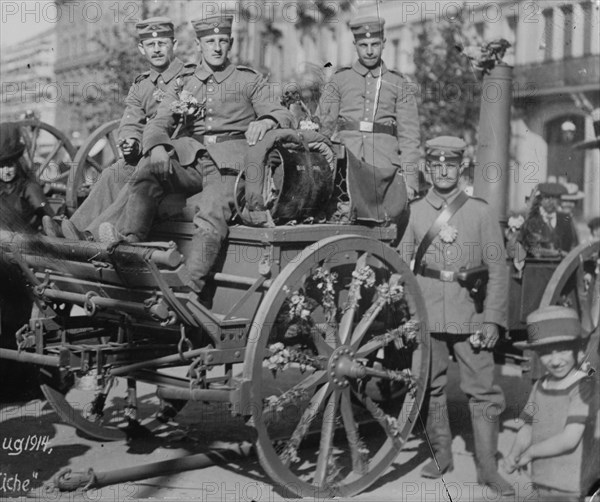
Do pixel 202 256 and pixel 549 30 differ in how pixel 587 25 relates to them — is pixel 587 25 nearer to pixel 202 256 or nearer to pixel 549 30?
pixel 549 30

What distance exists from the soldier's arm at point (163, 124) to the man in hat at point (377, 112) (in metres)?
0.99

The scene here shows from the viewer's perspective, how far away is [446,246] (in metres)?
5.15

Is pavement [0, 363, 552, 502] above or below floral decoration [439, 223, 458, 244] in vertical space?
below

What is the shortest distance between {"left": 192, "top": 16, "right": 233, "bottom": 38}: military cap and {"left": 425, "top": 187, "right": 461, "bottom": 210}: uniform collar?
1.47 metres

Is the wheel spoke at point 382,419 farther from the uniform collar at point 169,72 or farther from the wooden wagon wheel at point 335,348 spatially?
the uniform collar at point 169,72

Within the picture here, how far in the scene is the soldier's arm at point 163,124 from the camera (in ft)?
15.7

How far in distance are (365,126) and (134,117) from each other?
4.70 ft

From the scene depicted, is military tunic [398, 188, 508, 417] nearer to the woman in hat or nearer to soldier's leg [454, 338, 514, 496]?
soldier's leg [454, 338, 514, 496]

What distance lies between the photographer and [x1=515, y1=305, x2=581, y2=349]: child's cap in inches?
140

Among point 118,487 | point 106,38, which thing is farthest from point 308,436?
point 106,38

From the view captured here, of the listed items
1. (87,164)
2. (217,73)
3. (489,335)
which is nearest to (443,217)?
(489,335)

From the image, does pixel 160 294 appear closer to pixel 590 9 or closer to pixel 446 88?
pixel 590 9

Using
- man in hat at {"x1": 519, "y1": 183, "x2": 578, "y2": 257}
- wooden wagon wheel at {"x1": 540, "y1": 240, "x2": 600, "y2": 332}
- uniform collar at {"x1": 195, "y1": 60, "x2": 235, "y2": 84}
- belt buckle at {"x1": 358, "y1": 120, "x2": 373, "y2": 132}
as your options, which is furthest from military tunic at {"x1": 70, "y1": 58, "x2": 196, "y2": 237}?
wooden wagon wheel at {"x1": 540, "y1": 240, "x2": 600, "y2": 332}

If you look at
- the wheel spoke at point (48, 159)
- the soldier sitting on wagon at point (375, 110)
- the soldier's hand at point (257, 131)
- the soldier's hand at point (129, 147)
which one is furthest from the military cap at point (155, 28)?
the wheel spoke at point (48, 159)
